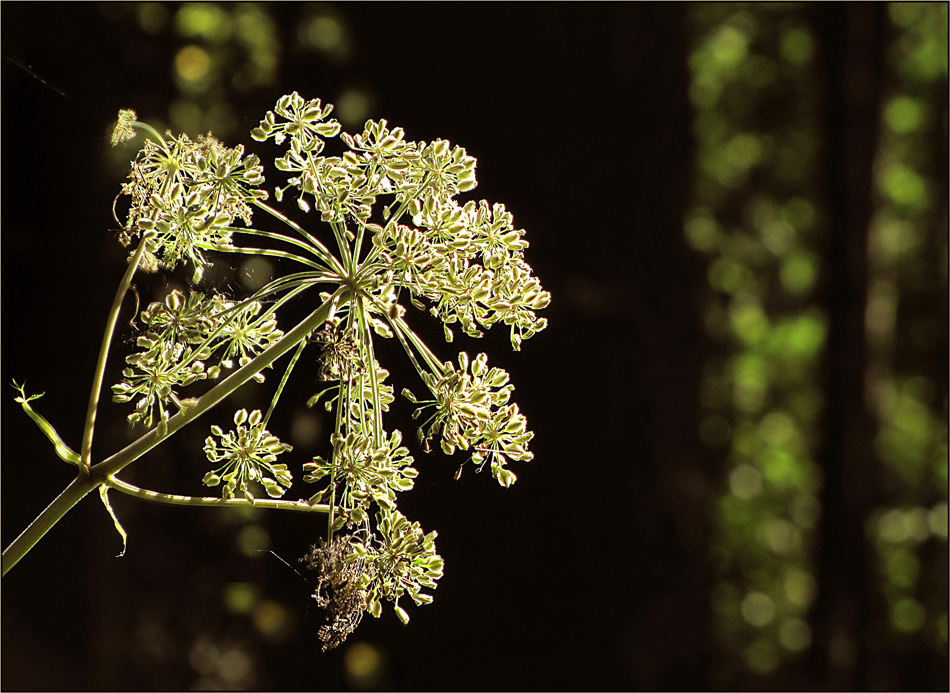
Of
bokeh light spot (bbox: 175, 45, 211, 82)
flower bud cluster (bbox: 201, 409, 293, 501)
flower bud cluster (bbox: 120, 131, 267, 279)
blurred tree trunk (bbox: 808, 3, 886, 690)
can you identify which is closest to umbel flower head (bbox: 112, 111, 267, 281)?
flower bud cluster (bbox: 120, 131, 267, 279)

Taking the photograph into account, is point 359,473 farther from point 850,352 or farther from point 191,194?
point 850,352

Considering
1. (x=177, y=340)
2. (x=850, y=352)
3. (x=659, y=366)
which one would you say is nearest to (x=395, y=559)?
(x=177, y=340)

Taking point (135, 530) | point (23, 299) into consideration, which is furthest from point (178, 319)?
point (135, 530)

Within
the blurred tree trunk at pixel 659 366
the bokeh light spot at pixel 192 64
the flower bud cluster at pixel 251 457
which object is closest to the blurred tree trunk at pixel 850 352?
the blurred tree trunk at pixel 659 366

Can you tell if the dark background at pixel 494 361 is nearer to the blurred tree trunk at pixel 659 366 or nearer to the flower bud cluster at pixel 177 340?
the blurred tree trunk at pixel 659 366

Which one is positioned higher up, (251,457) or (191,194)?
(191,194)

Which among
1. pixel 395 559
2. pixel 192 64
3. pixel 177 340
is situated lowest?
pixel 395 559

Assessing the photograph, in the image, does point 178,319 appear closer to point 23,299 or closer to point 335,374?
point 335,374
